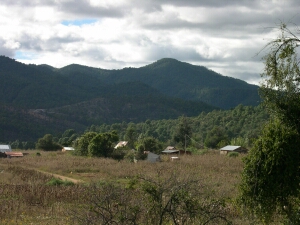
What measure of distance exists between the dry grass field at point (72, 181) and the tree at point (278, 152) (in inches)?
33.5

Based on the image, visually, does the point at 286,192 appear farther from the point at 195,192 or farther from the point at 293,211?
the point at 195,192

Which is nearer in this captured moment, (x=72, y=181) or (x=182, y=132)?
(x=72, y=181)

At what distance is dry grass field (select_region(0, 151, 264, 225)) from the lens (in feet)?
45.8

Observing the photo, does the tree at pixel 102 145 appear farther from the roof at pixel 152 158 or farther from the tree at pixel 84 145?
the roof at pixel 152 158

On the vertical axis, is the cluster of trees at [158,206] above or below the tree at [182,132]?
below

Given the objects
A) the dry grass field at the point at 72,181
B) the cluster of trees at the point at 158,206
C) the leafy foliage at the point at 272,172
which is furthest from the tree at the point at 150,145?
the cluster of trees at the point at 158,206

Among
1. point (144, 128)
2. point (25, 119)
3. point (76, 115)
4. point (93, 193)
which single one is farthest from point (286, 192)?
point (76, 115)

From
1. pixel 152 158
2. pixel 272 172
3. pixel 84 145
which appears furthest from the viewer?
pixel 84 145

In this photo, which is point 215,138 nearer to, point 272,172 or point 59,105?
point 272,172

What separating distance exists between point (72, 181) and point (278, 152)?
19.9m

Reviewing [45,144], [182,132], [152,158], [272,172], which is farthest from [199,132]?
[272,172]

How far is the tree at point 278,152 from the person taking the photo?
30.8 feet

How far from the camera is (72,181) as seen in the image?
27.9 meters

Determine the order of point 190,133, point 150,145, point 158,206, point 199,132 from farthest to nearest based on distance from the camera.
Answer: point 199,132 → point 190,133 → point 150,145 → point 158,206
